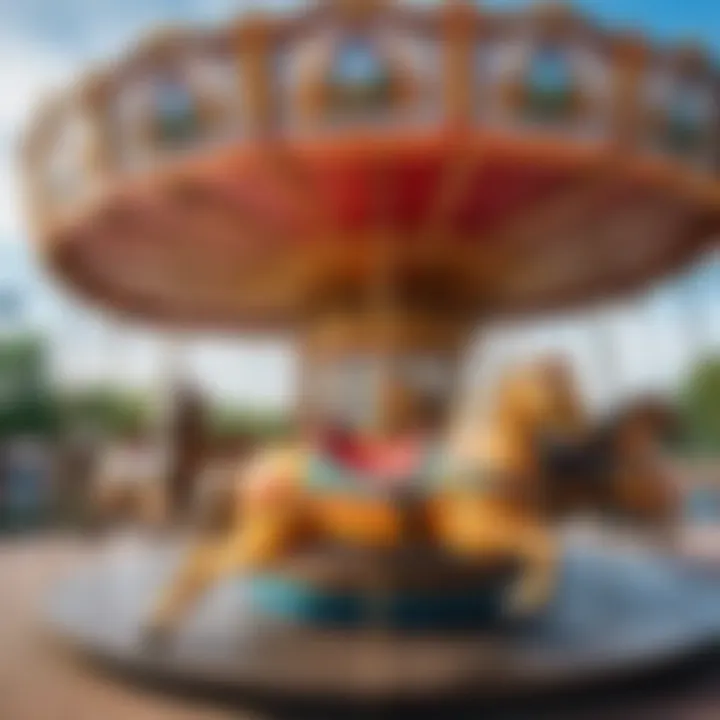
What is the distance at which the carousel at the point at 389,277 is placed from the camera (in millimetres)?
1749

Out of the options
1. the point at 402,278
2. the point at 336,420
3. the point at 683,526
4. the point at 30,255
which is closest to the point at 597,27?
the point at 402,278

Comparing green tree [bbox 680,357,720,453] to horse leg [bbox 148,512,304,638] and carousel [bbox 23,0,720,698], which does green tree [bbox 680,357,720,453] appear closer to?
carousel [bbox 23,0,720,698]

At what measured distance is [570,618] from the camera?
205 cm

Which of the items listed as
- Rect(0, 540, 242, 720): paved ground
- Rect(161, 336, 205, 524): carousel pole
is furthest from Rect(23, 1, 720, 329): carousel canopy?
Rect(0, 540, 242, 720): paved ground

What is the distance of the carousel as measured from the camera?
175 cm

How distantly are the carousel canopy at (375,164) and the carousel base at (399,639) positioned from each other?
551mm

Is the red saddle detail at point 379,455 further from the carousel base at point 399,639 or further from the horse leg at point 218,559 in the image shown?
the carousel base at point 399,639

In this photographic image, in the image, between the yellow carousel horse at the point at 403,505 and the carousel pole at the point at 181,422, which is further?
the yellow carousel horse at the point at 403,505

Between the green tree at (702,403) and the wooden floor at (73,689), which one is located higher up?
the green tree at (702,403)

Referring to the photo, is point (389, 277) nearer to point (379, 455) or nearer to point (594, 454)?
point (379, 455)

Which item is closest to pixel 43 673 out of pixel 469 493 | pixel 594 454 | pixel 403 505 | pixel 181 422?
pixel 181 422

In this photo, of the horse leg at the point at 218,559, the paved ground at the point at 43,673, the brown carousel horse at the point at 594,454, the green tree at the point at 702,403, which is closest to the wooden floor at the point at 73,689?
the paved ground at the point at 43,673

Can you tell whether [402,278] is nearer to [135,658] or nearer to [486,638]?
[486,638]

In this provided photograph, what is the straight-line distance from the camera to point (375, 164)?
184 cm
